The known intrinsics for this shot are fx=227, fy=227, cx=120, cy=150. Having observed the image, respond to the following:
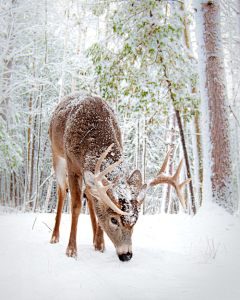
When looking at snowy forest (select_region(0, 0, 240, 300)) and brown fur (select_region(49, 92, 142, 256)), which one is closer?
snowy forest (select_region(0, 0, 240, 300))

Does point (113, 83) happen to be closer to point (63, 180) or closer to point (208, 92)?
point (208, 92)

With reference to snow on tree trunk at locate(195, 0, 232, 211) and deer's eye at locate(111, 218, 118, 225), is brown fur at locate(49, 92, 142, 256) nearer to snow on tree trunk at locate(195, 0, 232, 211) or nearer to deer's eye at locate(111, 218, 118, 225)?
deer's eye at locate(111, 218, 118, 225)

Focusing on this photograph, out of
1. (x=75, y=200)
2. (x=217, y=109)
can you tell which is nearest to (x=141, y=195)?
(x=75, y=200)

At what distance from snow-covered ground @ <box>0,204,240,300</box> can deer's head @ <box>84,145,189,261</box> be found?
276mm

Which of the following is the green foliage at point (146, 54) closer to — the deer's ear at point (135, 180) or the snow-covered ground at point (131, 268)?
the deer's ear at point (135, 180)

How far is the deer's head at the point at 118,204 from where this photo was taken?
266 cm

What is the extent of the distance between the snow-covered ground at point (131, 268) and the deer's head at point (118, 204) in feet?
0.91

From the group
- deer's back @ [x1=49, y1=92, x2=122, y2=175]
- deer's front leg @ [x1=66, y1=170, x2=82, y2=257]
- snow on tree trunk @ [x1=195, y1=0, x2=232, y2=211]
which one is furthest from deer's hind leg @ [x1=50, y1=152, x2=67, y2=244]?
snow on tree trunk @ [x1=195, y1=0, x2=232, y2=211]

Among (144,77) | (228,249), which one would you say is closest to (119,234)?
(228,249)

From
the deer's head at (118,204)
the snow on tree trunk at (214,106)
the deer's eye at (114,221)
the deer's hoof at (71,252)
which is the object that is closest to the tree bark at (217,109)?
the snow on tree trunk at (214,106)

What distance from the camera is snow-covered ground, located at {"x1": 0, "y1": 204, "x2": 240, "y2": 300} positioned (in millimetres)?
1920

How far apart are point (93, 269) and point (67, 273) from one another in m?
0.33

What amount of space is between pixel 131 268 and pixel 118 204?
718 mm

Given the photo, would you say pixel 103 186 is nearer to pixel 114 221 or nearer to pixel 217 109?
pixel 114 221
